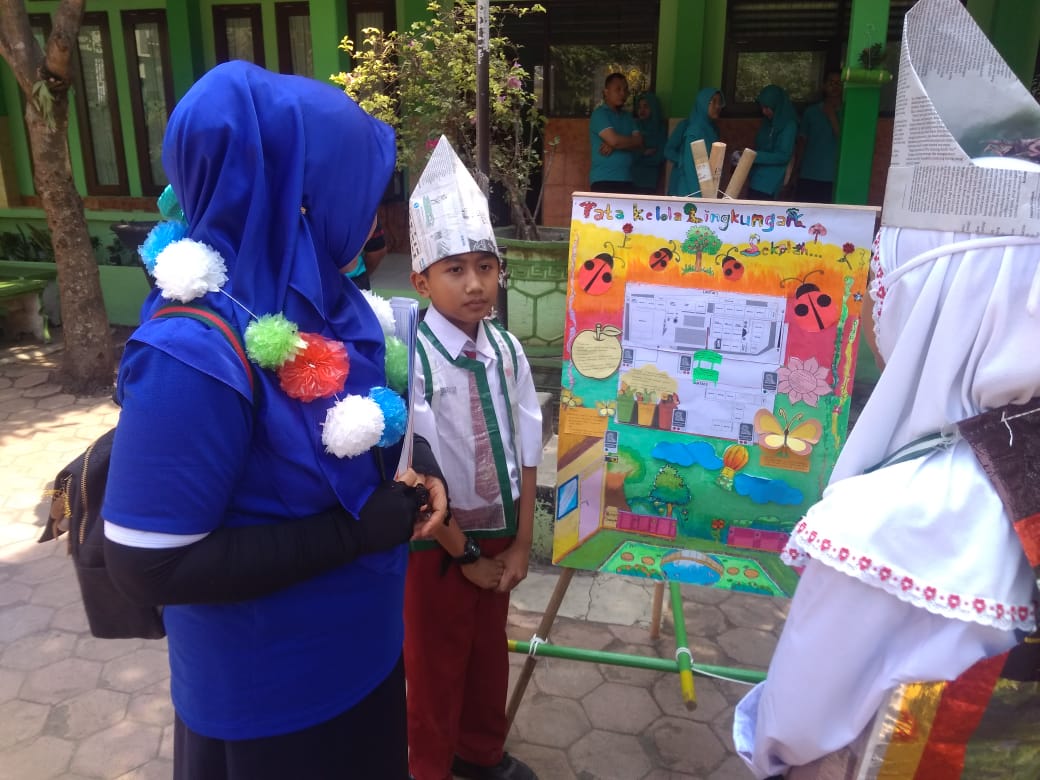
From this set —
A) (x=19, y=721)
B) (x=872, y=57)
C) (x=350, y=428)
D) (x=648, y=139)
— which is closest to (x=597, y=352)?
(x=350, y=428)

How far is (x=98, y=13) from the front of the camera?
28.5 feet

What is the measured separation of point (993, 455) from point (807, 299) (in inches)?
39.8

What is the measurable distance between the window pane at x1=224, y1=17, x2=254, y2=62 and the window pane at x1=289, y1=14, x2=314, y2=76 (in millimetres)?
501

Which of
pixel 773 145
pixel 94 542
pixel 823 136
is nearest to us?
pixel 94 542

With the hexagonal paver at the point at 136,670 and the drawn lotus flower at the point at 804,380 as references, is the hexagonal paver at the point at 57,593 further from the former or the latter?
the drawn lotus flower at the point at 804,380

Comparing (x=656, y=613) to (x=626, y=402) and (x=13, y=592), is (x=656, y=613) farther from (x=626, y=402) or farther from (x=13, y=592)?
(x=13, y=592)

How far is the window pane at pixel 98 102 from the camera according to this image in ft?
29.1

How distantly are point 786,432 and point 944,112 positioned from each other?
0.95 metres

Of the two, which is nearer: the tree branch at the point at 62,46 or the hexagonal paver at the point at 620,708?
the hexagonal paver at the point at 620,708

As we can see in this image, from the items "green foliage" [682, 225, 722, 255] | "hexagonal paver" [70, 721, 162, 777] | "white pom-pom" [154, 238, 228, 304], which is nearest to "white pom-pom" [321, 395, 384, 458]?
"white pom-pom" [154, 238, 228, 304]

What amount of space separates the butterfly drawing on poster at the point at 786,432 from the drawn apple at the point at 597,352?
409 millimetres

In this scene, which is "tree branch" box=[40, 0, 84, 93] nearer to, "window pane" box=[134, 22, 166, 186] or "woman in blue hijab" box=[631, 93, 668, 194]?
"window pane" box=[134, 22, 166, 186]

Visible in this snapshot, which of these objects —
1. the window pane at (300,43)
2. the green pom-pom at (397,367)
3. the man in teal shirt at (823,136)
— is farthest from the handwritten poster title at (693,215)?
the window pane at (300,43)

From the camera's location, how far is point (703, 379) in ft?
6.73
